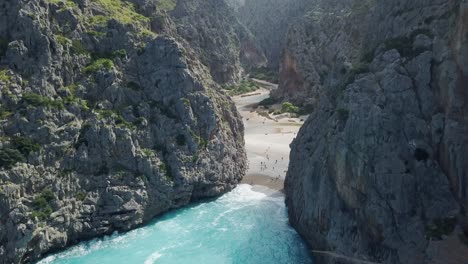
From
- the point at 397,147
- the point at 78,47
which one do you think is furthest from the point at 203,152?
the point at 397,147

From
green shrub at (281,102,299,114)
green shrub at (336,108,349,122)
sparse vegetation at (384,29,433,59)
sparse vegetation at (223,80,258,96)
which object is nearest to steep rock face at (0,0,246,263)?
green shrub at (336,108,349,122)

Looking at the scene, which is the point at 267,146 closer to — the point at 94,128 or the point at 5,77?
the point at 94,128

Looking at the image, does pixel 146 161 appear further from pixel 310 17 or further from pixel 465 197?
pixel 310 17

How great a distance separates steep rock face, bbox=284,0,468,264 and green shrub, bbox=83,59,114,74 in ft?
110

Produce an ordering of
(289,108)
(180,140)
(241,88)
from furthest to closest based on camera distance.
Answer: (241,88), (289,108), (180,140)

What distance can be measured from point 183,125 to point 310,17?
103631 mm

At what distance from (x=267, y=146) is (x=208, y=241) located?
42313 mm

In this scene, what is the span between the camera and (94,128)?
6269 cm

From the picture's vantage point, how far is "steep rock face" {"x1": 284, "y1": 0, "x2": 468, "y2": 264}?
136 ft

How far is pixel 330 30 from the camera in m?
145

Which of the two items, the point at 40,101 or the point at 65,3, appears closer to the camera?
the point at 40,101

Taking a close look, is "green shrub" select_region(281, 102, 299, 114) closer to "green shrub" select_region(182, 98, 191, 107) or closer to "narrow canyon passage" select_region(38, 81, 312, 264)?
"narrow canyon passage" select_region(38, 81, 312, 264)

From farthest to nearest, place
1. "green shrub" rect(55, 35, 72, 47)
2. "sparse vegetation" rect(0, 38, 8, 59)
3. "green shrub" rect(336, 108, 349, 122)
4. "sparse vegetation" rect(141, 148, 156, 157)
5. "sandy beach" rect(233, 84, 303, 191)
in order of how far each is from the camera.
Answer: "sandy beach" rect(233, 84, 303, 191)
"green shrub" rect(55, 35, 72, 47)
"sparse vegetation" rect(141, 148, 156, 157)
"sparse vegetation" rect(0, 38, 8, 59)
"green shrub" rect(336, 108, 349, 122)

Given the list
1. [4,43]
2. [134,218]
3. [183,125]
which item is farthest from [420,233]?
[4,43]
